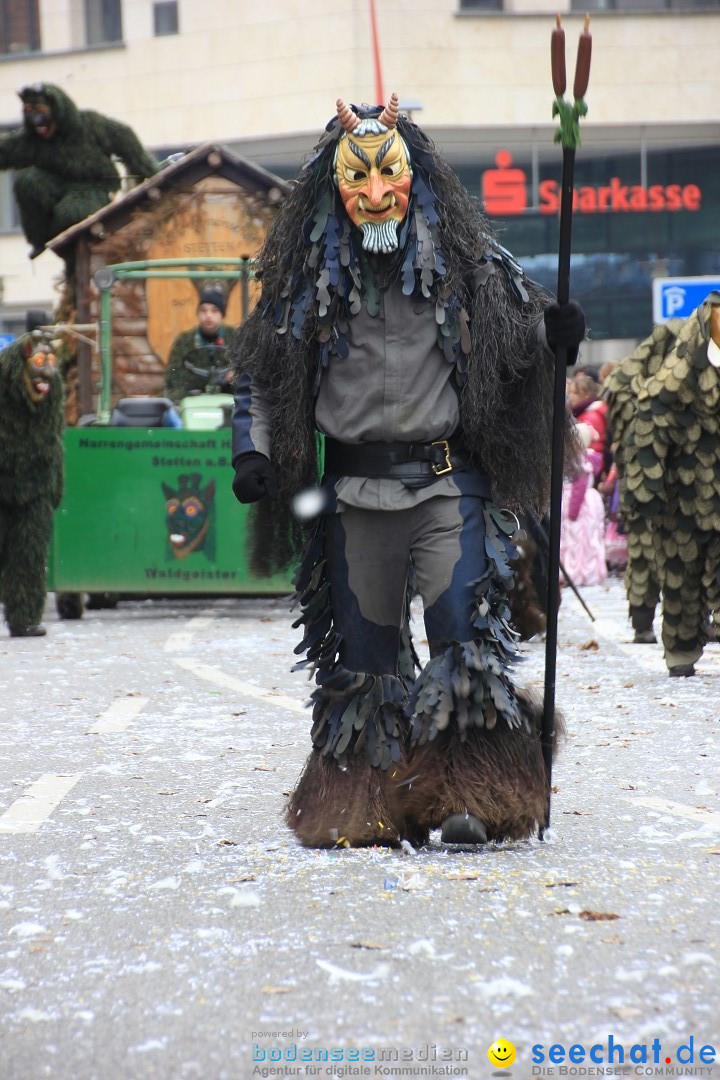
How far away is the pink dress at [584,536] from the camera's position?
15.9m

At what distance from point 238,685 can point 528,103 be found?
87.5ft

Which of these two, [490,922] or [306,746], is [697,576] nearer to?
[306,746]

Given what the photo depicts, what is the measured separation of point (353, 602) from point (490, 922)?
1.25 meters

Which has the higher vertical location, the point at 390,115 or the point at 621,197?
the point at 621,197

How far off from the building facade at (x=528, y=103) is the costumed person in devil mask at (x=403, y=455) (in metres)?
28.3

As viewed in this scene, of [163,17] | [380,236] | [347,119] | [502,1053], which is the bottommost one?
[502,1053]

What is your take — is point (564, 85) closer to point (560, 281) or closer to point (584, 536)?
point (560, 281)

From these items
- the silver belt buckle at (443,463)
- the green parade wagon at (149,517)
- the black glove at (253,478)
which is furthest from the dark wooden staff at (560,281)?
the green parade wagon at (149,517)

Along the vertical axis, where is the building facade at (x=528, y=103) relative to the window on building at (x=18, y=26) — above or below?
below

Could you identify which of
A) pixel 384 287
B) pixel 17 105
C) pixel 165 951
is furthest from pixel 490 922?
pixel 17 105

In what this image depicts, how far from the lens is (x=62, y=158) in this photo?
19828 millimetres

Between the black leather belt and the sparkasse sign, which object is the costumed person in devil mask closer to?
the black leather belt

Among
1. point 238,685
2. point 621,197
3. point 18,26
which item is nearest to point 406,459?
point 238,685

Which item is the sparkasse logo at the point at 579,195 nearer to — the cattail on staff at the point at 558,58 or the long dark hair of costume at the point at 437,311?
the long dark hair of costume at the point at 437,311
